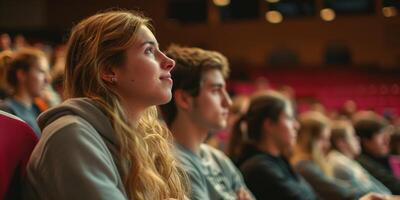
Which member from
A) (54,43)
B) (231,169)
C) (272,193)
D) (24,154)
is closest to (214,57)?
(231,169)

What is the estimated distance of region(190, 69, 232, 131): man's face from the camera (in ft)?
6.40

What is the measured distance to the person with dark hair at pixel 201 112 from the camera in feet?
6.27

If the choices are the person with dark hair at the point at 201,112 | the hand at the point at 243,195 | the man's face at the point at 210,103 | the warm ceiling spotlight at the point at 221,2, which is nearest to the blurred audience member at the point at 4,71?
the person with dark hair at the point at 201,112

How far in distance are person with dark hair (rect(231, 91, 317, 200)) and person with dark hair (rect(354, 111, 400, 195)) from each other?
1.14 meters

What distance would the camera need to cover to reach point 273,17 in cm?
1078

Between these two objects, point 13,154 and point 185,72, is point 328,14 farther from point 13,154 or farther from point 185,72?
point 13,154

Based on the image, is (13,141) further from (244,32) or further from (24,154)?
(244,32)

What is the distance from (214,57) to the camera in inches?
80.1

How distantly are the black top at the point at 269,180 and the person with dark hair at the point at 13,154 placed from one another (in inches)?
50.8

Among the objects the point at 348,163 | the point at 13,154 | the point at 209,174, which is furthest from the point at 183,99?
the point at 348,163

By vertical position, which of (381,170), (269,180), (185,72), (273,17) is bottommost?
(273,17)

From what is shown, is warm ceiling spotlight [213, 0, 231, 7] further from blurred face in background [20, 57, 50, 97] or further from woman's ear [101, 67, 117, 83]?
woman's ear [101, 67, 117, 83]

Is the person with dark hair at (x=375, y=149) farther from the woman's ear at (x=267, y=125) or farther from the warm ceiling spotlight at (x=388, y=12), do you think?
the warm ceiling spotlight at (x=388, y=12)

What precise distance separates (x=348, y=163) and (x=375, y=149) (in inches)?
18.0
